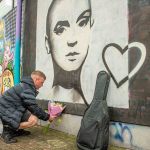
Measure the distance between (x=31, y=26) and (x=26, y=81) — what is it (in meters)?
2.54

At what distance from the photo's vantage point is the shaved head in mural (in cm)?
Result: 590

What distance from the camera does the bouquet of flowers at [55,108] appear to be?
625cm

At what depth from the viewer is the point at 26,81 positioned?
5.54 meters

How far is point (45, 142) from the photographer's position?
18.2 feet

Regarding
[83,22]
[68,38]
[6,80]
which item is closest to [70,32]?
[68,38]

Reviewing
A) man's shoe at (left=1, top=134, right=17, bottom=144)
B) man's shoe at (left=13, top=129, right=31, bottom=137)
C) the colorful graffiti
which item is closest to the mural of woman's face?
man's shoe at (left=13, top=129, right=31, bottom=137)

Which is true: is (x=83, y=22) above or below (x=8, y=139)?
above

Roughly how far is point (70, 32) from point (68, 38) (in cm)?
13

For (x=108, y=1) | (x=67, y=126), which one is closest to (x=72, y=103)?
(x=67, y=126)

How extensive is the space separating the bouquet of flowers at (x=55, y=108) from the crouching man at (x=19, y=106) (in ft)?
2.00

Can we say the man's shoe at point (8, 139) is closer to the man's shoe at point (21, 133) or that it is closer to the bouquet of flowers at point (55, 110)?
the man's shoe at point (21, 133)

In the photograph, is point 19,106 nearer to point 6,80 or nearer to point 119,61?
point 119,61

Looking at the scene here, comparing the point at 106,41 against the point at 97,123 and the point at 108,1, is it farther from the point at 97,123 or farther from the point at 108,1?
the point at 97,123

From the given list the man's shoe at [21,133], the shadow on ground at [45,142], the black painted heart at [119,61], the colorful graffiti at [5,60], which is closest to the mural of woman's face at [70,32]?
the black painted heart at [119,61]
